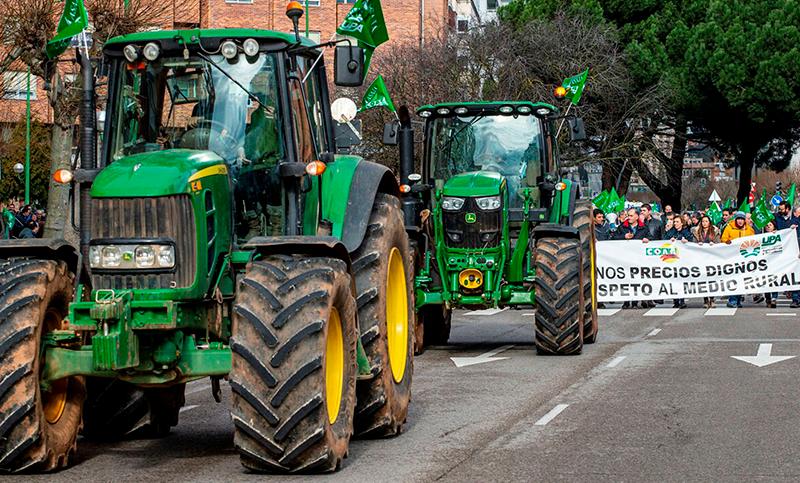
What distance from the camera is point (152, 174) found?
8.64 meters

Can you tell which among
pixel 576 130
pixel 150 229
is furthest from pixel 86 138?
pixel 576 130

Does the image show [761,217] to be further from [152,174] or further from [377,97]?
[152,174]

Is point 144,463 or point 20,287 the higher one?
point 20,287

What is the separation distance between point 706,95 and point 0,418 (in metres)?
46.9

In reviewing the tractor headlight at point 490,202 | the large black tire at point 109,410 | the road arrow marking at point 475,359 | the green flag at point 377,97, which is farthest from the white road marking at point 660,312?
the large black tire at point 109,410

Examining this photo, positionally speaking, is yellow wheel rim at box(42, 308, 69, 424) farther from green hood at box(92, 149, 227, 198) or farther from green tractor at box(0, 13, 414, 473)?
green hood at box(92, 149, 227, 198)

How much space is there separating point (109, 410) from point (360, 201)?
7.44 feet

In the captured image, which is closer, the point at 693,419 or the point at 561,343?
the point at 693,419

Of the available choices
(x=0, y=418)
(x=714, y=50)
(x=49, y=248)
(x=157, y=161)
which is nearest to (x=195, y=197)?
(x=157, y=161)

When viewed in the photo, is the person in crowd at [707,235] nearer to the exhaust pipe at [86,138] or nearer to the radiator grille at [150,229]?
the exhaust pipe at [86,138]

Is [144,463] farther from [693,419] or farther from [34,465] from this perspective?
[693,419]

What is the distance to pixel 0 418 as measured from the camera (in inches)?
330

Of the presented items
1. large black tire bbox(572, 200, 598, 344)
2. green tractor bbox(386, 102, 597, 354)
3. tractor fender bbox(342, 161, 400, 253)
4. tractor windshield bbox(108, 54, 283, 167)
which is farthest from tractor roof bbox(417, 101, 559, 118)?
tractor windshield bbox(108, 54, 283, 167)

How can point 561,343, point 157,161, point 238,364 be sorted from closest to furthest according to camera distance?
1. point 238,364
2. point 157,161
3. point 561,343
